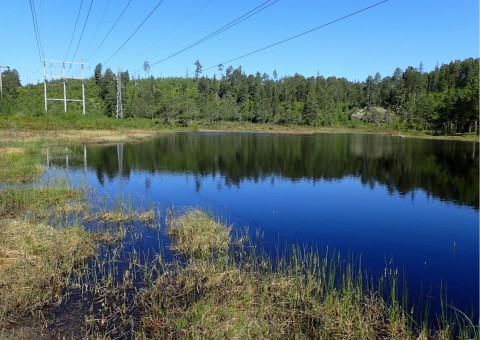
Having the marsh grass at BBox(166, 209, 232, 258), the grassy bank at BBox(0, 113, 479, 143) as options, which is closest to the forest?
the grassy bank at BBox(0, 113, 479, 143)

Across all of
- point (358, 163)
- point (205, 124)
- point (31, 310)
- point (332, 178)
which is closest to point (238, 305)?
point (31, 310)

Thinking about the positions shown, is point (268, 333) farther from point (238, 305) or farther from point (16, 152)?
point (16, 152)

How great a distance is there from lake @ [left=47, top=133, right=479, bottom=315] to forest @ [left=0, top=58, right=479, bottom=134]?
6015 cm

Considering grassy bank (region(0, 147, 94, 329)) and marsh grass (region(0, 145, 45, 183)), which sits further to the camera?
marsh grass (region(0, 145, 45, 183))

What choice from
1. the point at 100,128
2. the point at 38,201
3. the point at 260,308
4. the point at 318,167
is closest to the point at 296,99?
the point at 100,128

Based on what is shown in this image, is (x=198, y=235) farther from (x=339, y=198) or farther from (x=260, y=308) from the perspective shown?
(x=339, y=198)

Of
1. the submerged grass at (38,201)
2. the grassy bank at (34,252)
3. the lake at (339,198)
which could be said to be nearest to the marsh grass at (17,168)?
the lake at (339,198)

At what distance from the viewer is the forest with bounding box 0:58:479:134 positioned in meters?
108

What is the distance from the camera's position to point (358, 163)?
45969 mm

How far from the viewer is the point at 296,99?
174m

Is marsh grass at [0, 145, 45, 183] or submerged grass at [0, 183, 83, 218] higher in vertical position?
marsh grass at [0, 145, 45, 183]

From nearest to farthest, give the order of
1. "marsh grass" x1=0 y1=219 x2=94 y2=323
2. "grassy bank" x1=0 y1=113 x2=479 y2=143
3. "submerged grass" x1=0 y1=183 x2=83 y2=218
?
"marsh grass" x1=0 y1=219 x2=94 y2=323 < "submerged grass" x1=0 y1=183 x2=83 y2=218 < "grassy bank" x1=0 y1=113 x2=479 y2=143

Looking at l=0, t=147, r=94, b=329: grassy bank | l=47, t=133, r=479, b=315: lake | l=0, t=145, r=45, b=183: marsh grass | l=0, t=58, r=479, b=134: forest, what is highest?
l=0, t=58, r=479, b=134: forest

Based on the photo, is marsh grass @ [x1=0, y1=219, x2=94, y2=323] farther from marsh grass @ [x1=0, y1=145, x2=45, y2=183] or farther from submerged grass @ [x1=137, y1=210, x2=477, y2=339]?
→ marsh grass @ [x1=0, y1=145, x2=45, y2=183]
